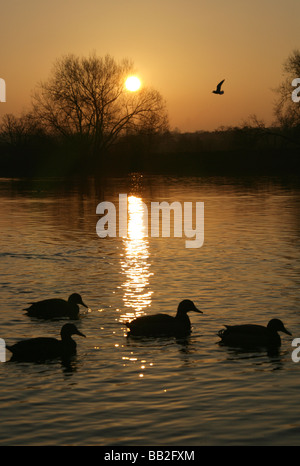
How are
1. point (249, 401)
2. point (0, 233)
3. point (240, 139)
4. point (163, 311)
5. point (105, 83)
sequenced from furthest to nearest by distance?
point (240, 139)
point (105, 83)
point (0, 233)
point (163, 311)
point (249, 401)

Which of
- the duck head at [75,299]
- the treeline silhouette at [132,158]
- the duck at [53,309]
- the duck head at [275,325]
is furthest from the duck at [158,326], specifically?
the treeline silhouette at [132,158]

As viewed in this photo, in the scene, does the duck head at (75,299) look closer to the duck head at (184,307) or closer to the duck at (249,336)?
the duck head at (184,307)

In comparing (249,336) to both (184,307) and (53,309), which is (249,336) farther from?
(53,309)

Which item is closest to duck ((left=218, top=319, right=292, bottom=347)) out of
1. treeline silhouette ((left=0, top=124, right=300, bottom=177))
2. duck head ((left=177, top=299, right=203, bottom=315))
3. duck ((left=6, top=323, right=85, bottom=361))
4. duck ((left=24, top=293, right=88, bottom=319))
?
duck head ((left=177, top=299, right=203, bottom=315))

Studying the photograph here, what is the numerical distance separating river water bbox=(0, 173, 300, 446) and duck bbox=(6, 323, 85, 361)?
0.43 feet

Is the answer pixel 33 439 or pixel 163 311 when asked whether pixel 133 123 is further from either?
pixel 33 439

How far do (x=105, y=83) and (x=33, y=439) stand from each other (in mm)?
75246

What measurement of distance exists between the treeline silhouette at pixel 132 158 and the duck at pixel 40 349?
7038cm

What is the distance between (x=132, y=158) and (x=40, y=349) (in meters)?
80.6

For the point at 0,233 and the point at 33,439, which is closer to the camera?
the point at 33,439

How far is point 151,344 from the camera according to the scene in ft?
40.9

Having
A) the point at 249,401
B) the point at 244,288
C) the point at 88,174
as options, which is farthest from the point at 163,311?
the point at 88,174

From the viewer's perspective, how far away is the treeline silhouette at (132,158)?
85125 millimetres

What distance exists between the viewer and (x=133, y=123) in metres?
83.4
